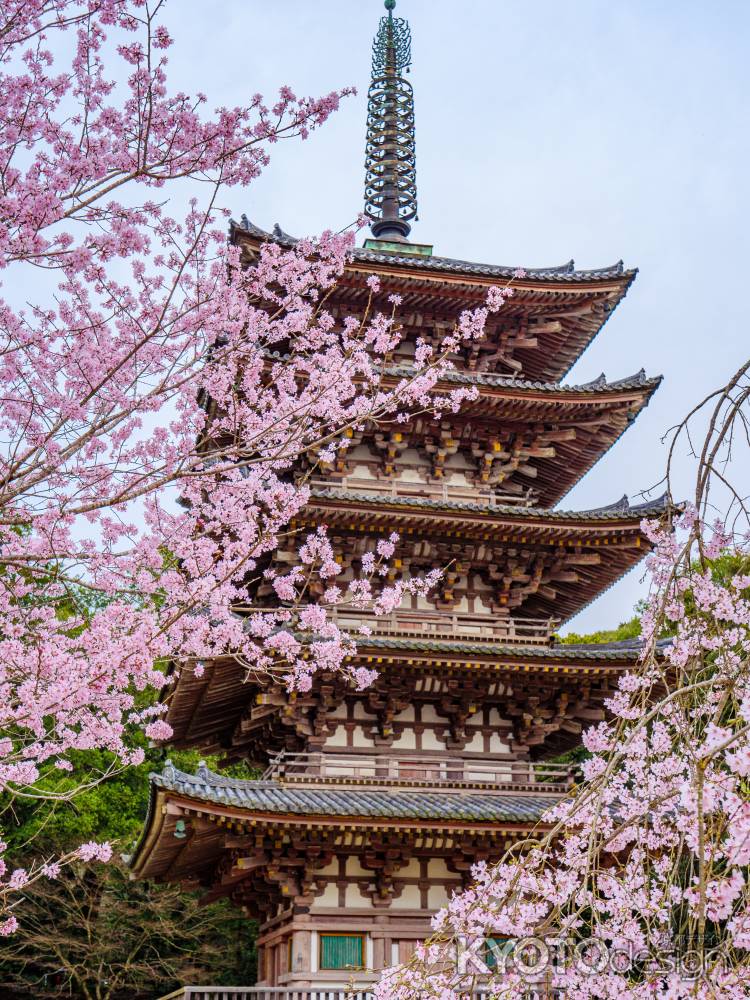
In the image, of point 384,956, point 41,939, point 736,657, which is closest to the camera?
point 736,657

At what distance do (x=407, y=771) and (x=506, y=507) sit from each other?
3845 millimetres

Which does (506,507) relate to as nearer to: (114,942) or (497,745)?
(497,745)

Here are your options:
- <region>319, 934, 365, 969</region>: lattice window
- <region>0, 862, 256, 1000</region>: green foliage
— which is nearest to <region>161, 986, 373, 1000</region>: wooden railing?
<region>319, 934, 365, 969</region>: lattice window

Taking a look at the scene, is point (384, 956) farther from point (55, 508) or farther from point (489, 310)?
point (489, 310)

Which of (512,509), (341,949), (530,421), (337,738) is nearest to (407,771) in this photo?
(337,738)

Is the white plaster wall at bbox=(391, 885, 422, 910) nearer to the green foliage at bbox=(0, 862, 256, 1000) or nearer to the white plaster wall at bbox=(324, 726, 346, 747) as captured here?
the white plaster wall at bbox=(324, 726, 346, 747)

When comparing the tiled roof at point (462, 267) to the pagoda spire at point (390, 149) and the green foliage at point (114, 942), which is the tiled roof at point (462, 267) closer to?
the pagoda spire at point (390, 149)

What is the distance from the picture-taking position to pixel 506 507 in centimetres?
1365

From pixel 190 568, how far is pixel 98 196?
478 centimetres

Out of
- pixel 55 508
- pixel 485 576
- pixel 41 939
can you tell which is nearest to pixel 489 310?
pixel 485 576

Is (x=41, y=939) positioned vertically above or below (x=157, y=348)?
below

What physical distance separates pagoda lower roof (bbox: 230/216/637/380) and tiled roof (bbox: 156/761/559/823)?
725 cm

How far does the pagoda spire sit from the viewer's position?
18.0 m

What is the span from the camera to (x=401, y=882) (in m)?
12.1
